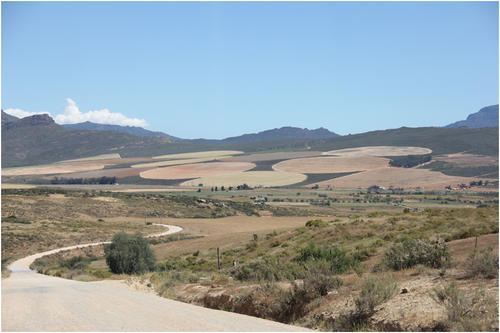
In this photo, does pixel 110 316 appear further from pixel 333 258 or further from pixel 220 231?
pixel 220 231

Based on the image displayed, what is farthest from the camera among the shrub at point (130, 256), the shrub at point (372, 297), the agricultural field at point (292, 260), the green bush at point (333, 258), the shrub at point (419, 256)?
the shrub at point (130, 256)

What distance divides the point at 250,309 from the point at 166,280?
937 cm

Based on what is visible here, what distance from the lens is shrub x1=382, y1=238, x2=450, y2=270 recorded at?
2009 centimetres

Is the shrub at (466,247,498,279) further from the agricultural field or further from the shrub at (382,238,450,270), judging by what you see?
the shrub at (382,238,450,270)

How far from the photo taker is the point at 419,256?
20.4 metres

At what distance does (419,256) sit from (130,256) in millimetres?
27060

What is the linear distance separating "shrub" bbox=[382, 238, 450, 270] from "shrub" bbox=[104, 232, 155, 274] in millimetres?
24402

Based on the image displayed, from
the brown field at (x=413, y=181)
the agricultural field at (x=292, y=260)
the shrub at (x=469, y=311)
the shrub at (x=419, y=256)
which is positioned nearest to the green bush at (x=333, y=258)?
the agricultural field at (x=292, y=260)

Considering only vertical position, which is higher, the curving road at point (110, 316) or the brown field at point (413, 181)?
the curving road at point (110, 316)

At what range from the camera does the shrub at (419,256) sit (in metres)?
20.1

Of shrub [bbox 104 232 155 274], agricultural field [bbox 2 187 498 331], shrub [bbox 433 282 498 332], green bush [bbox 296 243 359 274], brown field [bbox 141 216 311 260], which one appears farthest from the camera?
brown field [bbox 141 216 311 260]

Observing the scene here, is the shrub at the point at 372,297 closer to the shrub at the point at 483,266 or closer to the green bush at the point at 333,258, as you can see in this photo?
the shrub at the point at 483,266

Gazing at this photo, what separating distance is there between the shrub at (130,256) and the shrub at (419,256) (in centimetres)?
2440

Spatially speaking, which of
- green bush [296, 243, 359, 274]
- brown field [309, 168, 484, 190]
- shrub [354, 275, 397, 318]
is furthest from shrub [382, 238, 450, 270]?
brown field [309, 168, 484, 190]
